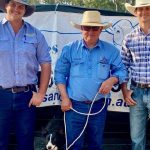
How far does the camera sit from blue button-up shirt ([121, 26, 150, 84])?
432cm

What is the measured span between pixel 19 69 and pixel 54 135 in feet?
4.19

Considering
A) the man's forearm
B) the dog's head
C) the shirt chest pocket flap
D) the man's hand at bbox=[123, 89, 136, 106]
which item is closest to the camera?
the man's forearm

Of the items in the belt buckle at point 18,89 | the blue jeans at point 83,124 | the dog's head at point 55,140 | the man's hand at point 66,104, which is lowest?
the dog's head at point 55,140

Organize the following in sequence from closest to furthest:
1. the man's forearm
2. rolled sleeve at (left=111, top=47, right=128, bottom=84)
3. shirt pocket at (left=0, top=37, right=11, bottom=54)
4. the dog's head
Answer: shirt pocket at (left=0, top=37, right=11, bottom=54), the man's forearm, rolled sleeve at (left=111, top=47, right=128, bottom=84), the dog's head

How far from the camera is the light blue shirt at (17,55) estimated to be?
3855 millimetres

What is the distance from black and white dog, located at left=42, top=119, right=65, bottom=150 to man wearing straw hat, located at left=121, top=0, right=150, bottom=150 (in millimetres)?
915

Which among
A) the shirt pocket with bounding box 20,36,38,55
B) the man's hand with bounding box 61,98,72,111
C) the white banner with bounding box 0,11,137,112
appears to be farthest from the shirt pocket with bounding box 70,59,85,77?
the white banner with bounding box 0,11,137,112

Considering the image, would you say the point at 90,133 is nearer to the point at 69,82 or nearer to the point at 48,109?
the point at 69,82

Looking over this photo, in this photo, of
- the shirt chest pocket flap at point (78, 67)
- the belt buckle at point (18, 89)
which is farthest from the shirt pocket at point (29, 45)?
the shirt chest pocket flap at point (78, 67)

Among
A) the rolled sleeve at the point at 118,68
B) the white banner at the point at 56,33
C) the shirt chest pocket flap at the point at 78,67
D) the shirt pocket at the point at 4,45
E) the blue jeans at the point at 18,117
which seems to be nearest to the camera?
the shirt pocket at the point at 4,45

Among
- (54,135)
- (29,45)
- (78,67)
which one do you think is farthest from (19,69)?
(54,135)

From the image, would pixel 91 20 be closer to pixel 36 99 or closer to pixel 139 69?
pixel 139 69

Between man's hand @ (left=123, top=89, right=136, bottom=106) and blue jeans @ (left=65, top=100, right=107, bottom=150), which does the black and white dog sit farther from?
man's hand @ (left=123, top=89, right=136, bottom=106)

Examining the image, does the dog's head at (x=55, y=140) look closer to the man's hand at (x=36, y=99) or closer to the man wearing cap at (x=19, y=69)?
the man wearing cap at (x=19, y=69)
